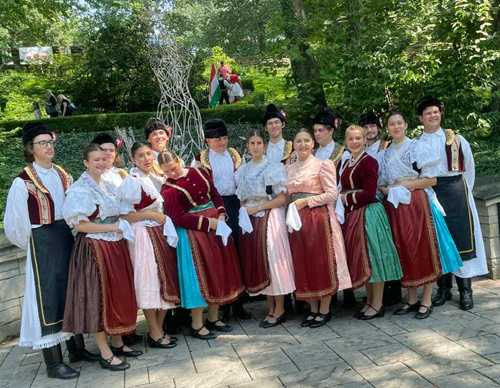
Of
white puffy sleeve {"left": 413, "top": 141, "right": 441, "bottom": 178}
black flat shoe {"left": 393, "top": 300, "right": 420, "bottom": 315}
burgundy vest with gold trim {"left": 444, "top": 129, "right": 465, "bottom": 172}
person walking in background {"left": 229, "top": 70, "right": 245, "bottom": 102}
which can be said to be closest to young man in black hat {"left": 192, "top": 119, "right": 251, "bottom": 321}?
black flat shoe {"left": 393, "top": 300, "right": 420, "bottom": 315}

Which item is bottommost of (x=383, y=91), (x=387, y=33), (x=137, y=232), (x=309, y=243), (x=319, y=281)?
(x=319, y=281)

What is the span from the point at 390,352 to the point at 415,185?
138cm

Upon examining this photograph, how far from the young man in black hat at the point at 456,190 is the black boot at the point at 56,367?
3026 mm

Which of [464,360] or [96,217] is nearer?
[464,360]

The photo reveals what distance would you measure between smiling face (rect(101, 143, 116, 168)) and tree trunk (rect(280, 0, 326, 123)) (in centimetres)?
386

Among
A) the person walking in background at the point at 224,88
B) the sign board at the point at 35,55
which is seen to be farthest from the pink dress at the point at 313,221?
the sign board at the point at 35,55

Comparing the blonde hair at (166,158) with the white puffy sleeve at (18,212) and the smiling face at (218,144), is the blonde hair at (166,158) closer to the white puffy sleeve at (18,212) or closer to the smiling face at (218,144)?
the smiling face at (218,144)

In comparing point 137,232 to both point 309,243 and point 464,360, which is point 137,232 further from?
point 464,360

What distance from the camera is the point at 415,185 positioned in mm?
4254

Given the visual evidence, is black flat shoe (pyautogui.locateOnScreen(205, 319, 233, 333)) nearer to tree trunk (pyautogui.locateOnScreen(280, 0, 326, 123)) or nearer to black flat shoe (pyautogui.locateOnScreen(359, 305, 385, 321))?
black flat shoe (pyautogui.locateOnScreen(359, 305, 385, 321))

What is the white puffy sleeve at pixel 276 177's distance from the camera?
4.27 m

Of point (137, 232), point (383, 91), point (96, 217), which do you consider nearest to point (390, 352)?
point (137, 232)

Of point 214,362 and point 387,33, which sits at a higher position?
point 387,33

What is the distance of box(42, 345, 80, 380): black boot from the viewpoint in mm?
3748
